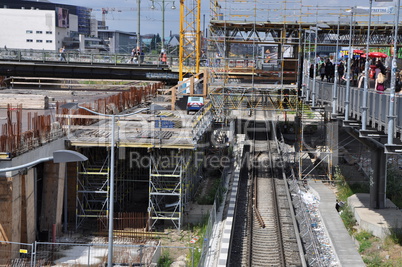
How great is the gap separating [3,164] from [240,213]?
10.7 meters

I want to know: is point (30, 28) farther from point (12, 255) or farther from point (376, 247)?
point (376, 247)

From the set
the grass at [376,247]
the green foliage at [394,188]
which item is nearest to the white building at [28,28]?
the green foliage at [394,188]

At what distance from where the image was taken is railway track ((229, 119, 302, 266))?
60.8 feet

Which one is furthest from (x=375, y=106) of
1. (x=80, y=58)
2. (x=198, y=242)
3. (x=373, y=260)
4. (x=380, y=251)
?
(x=80, y=58)

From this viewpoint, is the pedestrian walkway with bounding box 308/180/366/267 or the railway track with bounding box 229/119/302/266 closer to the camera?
the pedestrian walkway with bounding box 308/180/366/267

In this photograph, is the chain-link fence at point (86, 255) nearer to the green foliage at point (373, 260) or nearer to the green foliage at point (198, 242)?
the green foliage at point (198, 242)

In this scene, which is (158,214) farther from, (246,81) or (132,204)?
(246,81)

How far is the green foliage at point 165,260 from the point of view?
57.4ft

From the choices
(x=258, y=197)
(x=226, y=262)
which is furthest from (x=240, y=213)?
(x=226, y=262)

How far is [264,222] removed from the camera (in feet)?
74.0

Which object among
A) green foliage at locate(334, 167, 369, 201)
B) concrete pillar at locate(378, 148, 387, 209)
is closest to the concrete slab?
concrete pillar at locate(378, 148, 387, 209)

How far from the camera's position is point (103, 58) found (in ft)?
152

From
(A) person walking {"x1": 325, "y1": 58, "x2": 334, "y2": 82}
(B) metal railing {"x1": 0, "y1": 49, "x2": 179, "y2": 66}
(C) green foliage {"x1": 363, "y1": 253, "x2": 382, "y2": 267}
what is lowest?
(C) green foliage {"x1": 363, "y1": 253, "x2": 382, "y2": 267}

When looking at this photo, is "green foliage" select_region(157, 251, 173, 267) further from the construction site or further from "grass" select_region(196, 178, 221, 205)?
"grass" select_region(196, 178, 221, 205)
